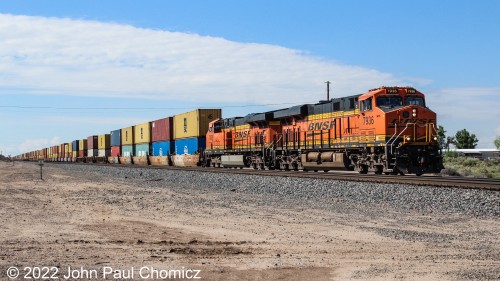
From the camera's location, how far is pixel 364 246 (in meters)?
9.19

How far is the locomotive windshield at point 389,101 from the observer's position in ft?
78.5

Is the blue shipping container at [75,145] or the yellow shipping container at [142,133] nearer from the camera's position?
the yellow shipping container at [142,133]

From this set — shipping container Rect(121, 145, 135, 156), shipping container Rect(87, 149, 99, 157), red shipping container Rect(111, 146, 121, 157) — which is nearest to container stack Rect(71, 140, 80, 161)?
shipping container Rect(87, 149, 99, 157)

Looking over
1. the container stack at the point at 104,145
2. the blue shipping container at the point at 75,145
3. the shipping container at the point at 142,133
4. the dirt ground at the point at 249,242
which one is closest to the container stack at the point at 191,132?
the shipping container at the point at 142,133

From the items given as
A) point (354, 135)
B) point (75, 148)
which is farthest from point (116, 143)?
point (354, 135)

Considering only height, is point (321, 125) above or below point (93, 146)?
below

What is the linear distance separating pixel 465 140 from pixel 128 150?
114 meters

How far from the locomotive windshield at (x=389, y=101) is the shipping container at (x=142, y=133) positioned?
4092cm

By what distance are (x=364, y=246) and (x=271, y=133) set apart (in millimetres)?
25595

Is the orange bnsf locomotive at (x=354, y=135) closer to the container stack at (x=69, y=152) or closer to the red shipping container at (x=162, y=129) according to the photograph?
the red shipping container at (x=162, y=129)

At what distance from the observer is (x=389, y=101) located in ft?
78.8

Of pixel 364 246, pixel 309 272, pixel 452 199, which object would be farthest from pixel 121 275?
pixel 452 199

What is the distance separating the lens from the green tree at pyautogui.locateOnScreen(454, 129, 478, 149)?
15666 cm

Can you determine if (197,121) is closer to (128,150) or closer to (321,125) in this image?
(321,125)
